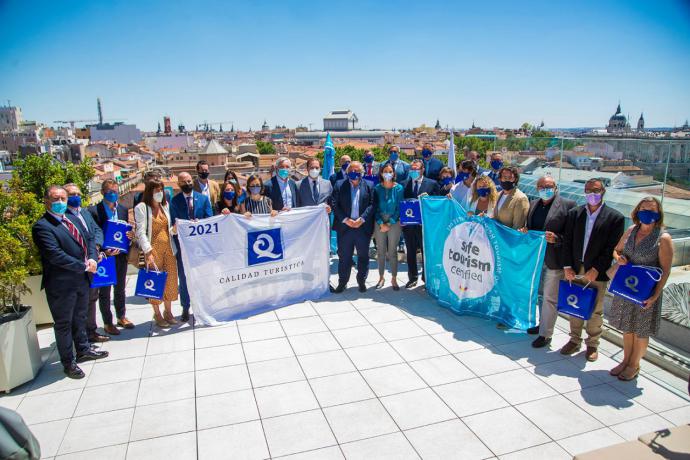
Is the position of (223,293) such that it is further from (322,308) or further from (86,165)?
(86,165)

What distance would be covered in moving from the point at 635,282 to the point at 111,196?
539 centimetres

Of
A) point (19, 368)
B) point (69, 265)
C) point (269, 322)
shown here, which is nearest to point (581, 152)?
point (269, 322)

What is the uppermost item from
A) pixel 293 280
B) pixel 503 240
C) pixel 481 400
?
pixel 503 240

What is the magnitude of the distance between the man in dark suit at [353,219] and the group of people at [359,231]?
15mm

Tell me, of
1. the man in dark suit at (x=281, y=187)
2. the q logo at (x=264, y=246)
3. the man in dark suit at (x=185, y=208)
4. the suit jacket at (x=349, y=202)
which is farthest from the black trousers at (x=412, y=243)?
the man in dark suit at (x=185, y=208)

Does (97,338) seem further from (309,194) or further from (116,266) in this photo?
(309,194)

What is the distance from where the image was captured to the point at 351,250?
6.42m

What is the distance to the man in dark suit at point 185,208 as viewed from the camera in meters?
5.18

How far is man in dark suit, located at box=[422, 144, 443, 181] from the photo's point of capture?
7500 mm

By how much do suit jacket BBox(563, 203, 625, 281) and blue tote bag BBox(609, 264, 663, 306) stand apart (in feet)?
1.00

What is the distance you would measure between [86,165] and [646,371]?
8.65 metres

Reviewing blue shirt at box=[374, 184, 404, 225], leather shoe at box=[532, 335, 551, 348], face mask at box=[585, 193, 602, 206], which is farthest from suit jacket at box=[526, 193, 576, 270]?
blue shirt at box=[374, 184, 404, 225]

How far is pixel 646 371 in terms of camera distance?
422cm

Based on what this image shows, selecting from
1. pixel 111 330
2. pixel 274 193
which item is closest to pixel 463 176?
pixel 274 193
